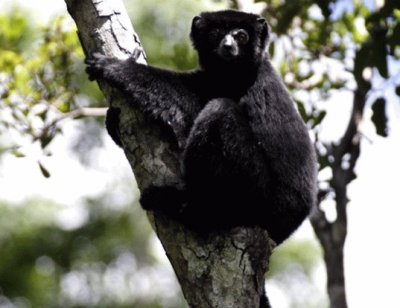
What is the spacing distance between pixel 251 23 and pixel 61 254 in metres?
12.8

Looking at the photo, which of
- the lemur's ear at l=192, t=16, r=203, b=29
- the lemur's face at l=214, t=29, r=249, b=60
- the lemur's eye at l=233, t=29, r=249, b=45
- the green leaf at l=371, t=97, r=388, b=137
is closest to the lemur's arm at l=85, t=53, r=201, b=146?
the lemur's face at l=214, t=29, r=249, b=60

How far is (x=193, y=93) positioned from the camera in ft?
20.3

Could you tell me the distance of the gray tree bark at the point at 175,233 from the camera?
417cm

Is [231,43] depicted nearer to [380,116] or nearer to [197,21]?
[197,21]

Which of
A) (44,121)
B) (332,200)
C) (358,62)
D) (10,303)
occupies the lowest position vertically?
(10,303)

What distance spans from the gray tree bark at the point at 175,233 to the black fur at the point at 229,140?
0.11m

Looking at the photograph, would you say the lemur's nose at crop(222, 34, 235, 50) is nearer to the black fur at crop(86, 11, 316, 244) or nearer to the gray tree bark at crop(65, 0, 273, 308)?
the black fur at crop(86, 11, 316, 244)

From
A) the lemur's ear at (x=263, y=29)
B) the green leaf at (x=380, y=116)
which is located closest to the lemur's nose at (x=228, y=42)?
the lemur's ear at (x=263, y=29)

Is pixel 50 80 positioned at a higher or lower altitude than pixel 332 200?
higher

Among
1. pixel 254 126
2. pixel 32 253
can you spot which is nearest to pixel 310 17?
pixel 254 126

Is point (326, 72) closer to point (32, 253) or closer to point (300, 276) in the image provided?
point (32, 253)

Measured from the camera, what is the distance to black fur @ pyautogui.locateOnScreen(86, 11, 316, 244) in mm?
5102

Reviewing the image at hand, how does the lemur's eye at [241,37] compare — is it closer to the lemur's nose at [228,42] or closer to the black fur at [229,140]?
the lemur's nose at [228,42]

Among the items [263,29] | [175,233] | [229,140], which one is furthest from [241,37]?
[175,233]
